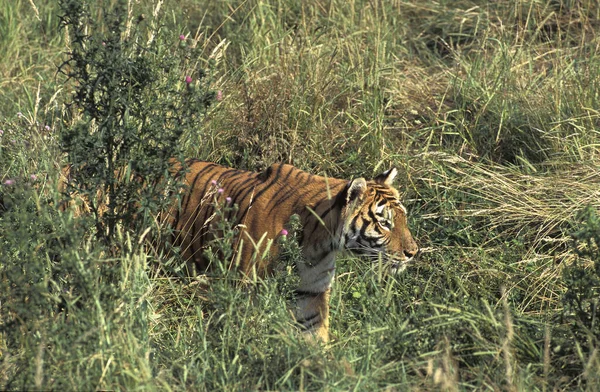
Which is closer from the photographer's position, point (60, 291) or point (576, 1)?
point (60, 291)

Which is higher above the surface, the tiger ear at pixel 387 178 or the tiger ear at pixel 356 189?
the tiger ear at pixel 356 189

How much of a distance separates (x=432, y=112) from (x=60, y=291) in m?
2.96

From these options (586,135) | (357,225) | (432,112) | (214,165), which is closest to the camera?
(357,225)

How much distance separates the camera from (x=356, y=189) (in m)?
4.65

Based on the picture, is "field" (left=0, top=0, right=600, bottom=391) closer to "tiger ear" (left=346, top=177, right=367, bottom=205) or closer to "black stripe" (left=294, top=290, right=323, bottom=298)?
"black stripe" (left=294, top=290, right=323, bottom=298)

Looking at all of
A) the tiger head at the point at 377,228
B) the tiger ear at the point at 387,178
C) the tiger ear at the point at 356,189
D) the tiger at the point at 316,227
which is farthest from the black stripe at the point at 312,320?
the tiger ear at the point at 387,178

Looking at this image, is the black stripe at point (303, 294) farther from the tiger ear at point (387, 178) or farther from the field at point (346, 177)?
the tiger ear at point (387, 178)

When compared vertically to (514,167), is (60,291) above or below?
above

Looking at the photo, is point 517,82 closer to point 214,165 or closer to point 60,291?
point 214,165

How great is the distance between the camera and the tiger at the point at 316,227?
15.5 ft

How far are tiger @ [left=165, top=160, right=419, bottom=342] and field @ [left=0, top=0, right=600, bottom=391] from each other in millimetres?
120

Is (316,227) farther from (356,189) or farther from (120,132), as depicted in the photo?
(120,132)

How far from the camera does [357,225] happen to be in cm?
476

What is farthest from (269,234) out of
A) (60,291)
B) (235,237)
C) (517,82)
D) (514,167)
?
(517,82)
